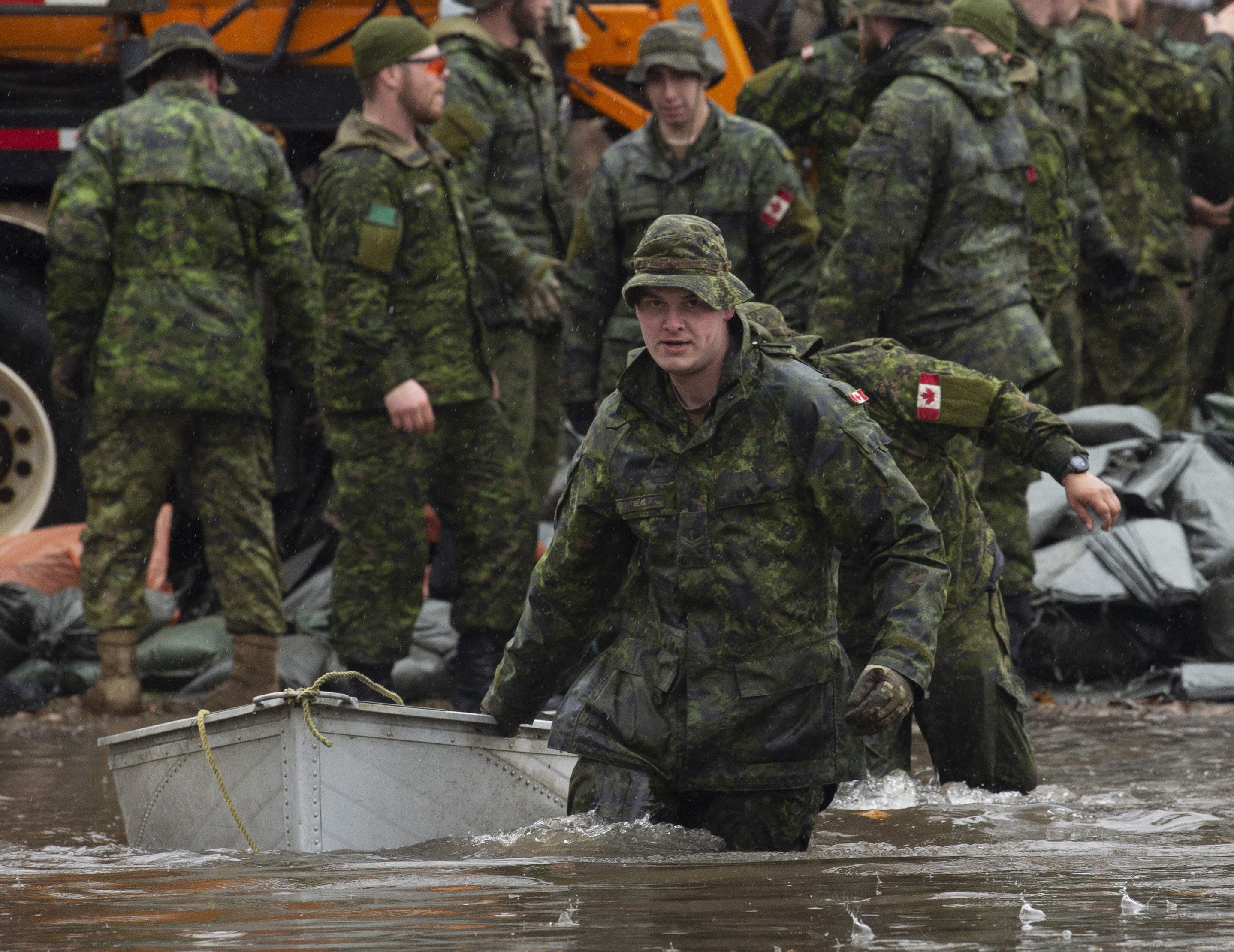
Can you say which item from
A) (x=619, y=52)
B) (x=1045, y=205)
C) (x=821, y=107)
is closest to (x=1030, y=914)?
(x=1045, y=205)

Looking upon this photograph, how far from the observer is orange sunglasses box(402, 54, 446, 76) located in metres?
7.57

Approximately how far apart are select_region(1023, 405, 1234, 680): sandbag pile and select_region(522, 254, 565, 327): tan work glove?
7.45 ft

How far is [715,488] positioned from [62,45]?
5277 mm

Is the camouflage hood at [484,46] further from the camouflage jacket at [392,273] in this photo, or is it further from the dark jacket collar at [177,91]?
the dark jacket collar at [177,91]

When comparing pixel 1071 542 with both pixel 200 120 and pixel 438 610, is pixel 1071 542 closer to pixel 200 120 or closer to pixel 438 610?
pixel 438 610

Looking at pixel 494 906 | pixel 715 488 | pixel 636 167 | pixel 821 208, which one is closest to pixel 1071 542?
pixel 821 208

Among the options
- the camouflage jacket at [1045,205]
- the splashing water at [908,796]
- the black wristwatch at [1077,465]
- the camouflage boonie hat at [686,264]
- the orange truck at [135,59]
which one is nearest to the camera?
the camouflage boonie hat at [686,264]

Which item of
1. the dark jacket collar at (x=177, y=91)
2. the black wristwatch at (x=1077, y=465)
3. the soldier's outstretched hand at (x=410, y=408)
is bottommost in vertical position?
the black wristwatch at (x=1077, y=465)

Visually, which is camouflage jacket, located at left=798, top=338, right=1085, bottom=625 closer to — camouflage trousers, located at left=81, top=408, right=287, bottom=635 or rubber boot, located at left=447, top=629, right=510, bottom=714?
rubber boot, located at left=447, top=629, right=510, bottom=714

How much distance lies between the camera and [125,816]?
5523mm

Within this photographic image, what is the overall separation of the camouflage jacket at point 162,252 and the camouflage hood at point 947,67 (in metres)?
2.42

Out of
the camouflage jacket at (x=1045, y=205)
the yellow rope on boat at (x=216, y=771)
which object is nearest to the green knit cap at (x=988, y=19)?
the camouflage jacket at (x=1045, y=205)

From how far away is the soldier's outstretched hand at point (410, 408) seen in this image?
7.48m

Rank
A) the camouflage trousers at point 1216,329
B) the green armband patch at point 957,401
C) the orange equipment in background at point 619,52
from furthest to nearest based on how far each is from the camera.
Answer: the camouflage trousers at point 1216,329
the orange equipment in background at point 619,52
the green armband patch at point 957,401
